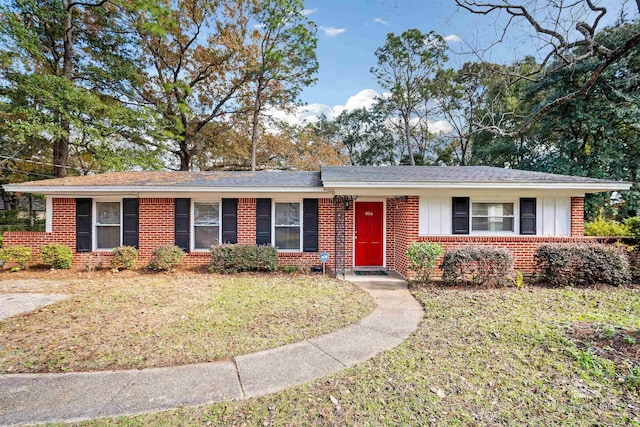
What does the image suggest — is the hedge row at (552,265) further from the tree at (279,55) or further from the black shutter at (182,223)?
the tree at (279,55)

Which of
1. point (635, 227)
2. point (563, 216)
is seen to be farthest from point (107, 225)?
point (635, 227)

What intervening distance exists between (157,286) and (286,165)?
1563 centimetres

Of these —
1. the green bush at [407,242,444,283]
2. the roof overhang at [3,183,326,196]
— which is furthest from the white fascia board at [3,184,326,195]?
the green bush at [407,242,444,283]

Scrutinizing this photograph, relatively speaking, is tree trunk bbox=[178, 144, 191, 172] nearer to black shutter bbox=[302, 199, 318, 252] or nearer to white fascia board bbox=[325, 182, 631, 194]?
black shutter bbox=[302, 199, 318, 252]

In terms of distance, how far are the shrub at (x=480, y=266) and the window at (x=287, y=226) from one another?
13.6 feet

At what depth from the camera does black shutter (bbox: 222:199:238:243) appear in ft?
28.4

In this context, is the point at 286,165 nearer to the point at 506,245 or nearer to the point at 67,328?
the point at 506,245

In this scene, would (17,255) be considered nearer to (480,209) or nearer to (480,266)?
(480,266)

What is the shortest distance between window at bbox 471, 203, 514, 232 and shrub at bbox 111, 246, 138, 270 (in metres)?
9.59

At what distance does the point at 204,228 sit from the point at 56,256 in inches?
155

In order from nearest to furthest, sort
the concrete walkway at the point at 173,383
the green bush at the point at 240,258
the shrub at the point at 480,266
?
1. the concrete walkway at the point at 173,383
2. the shrub at the point at 480,266
3. the green bush at the point at 240,258

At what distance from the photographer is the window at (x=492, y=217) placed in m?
8.20

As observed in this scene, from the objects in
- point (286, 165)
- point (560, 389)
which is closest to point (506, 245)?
point (560, 389)

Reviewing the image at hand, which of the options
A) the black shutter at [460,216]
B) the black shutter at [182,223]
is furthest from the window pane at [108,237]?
the black shutter at [460,216]
